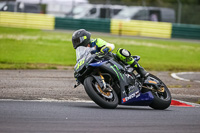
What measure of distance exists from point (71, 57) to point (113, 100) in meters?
11.9

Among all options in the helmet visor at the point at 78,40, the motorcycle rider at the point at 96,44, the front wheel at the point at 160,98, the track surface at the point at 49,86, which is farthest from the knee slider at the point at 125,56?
the track surface at the point at 49,86

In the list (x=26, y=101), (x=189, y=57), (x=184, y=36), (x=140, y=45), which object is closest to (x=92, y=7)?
(x=184, y=36)

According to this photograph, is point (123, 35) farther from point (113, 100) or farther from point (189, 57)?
point (113, 100)

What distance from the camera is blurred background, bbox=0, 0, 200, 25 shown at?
107ft

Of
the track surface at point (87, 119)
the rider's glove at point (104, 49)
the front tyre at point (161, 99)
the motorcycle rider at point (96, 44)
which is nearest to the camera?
the track surface at point (87, 119)

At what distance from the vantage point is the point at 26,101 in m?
8.23

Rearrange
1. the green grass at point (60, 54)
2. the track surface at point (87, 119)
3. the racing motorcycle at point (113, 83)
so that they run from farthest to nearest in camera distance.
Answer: the green grass at point (60, 54)
the racing motorcycle at point (113, 83)
the track surface at point (87, 119)

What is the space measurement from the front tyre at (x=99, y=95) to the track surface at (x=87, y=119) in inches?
4.8

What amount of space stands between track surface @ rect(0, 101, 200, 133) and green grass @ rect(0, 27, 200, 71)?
25.0 ft

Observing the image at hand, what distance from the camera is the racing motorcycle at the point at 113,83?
23.7ft

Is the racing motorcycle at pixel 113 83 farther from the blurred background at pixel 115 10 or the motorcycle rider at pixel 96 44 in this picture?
the blurred background at pixel 115 10

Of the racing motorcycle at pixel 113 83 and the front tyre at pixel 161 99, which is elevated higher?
the racing motorcycle at pixel 113 83

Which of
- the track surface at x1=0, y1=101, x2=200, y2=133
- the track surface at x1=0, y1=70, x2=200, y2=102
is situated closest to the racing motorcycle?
the track surface at x1=0, y1=101, x2=200, y2=133

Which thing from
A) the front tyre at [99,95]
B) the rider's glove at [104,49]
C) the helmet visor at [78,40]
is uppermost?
the helmet visor at [78,40]
